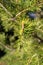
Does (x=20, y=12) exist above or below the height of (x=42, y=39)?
above

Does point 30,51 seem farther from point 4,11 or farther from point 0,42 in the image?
point 0,42

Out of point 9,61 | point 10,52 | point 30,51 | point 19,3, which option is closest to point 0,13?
point 19,3

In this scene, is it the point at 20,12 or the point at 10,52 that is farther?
the point at 10,52

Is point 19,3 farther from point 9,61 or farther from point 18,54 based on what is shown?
point 9,61

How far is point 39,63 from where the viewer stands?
132 cm

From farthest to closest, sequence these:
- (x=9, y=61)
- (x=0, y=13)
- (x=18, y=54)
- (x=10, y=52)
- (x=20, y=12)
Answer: (x=10, y=52) → (x=9, y=61) → (x=18, y=54) → (x=0, y=13) → (x=20, y=12)

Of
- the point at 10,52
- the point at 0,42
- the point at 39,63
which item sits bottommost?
the point at 10,52

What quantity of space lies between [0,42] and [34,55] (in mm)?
904

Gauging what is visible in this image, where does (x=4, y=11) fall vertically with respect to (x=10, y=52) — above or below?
above

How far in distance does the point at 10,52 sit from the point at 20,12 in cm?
104

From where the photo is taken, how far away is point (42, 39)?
2102mm

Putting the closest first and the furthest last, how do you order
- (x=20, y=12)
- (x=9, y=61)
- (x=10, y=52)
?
(x=20, y=12) → (x=9, y=61) → (x=10, y=52)

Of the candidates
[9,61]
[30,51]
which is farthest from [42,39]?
[30,51]

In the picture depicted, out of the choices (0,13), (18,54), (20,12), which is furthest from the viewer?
(18,54)
